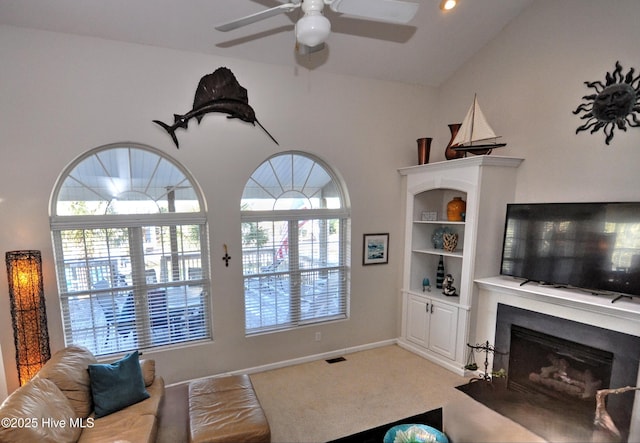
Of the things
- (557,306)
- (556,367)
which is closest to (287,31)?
(557,306)

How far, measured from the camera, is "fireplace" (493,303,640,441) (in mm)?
2428

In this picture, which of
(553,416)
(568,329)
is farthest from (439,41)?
(553,416)

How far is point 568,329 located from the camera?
9.14ft

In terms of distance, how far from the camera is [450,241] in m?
3.90

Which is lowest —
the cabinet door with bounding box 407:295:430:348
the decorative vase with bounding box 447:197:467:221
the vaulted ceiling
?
the cabinet door with bounding box 407:295:430:348

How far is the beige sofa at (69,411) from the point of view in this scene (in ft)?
5.59

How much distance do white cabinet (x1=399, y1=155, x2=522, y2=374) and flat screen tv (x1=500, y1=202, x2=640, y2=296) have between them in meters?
0.21

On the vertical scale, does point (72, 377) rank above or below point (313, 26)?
below

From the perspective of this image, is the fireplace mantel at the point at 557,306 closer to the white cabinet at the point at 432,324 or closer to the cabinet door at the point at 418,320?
the white cabinet at the point at 432,324

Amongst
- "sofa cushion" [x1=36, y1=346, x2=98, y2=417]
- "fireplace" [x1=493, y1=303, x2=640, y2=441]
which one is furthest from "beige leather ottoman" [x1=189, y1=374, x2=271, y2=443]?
"fireplace" [x1=493, y1=303, x2=640, y2=441]

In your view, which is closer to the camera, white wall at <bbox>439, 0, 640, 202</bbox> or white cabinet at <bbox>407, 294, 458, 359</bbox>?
white wall at <bbox>439, 0, 640, 202</bbox>

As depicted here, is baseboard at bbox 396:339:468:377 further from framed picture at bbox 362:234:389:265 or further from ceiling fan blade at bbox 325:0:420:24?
ceiling fan blade at bbox 325:0:420:24

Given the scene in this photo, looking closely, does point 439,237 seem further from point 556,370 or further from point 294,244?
point 294,244

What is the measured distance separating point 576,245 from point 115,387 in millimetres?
3986
